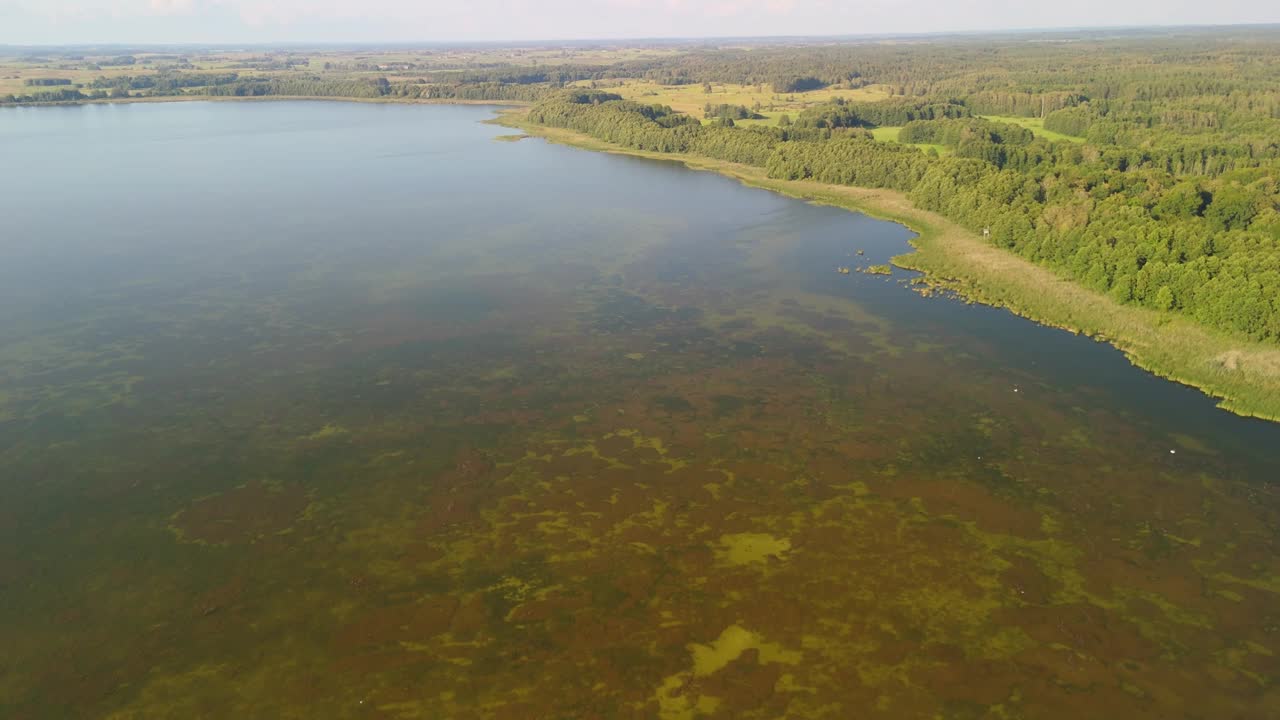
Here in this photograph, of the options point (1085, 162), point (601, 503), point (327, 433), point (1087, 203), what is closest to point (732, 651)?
point (601, 503)

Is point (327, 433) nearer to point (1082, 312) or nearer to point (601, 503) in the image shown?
point (601, 503)

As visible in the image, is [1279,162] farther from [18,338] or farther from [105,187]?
[105,187]

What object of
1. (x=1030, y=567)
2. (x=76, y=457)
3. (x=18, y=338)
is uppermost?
(x=18, y=338)

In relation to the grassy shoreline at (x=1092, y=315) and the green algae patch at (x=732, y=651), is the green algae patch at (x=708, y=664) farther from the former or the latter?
the grassy shoreline at (x=1092, y=315)

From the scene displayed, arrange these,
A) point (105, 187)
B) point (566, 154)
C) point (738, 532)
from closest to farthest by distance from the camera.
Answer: point (738, 532) → point (105, 187) → point (566, 154)

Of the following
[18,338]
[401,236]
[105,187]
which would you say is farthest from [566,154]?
[18,338]

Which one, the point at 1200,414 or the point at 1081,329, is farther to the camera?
the point at 1081,329

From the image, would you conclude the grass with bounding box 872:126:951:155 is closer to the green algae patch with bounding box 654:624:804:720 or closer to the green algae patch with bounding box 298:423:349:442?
the green algae patch with bounding box 298:423:349:442
